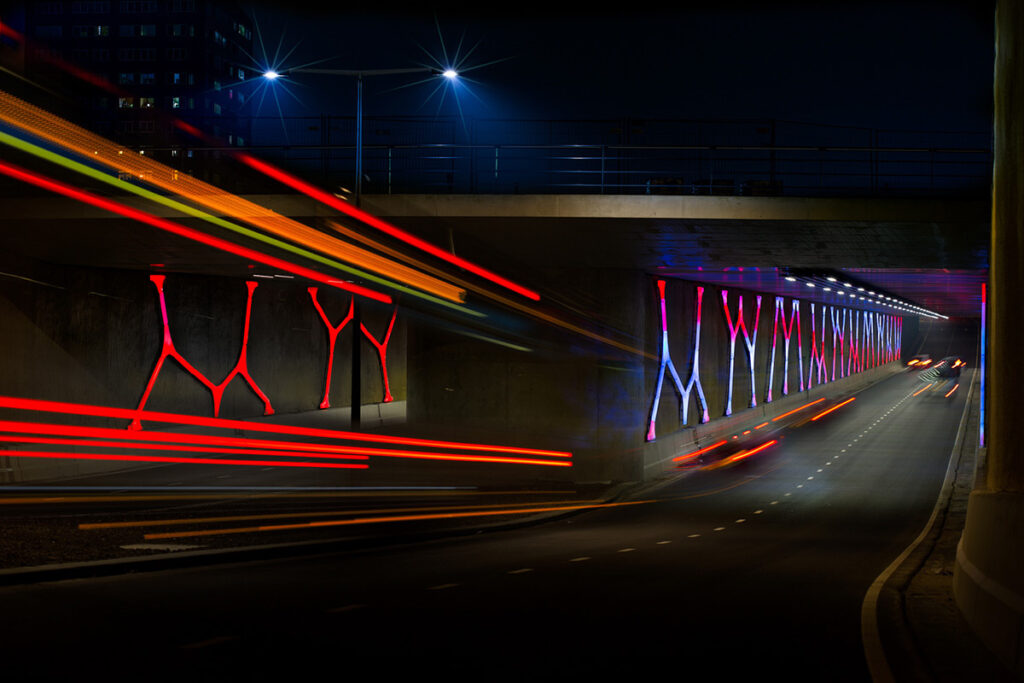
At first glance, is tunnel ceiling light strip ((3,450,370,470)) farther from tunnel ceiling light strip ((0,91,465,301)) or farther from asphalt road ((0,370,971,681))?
asphalt road ((0,370,971,681))

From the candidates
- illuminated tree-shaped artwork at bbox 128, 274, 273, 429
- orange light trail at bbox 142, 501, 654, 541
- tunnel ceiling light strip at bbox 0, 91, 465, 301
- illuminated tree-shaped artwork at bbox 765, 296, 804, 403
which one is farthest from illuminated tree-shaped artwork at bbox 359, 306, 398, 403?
orange light trail at bbox 142, 501, 654, 541

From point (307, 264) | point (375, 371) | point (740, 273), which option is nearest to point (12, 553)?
point (307, 264)

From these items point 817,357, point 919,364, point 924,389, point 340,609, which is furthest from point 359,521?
point 919,364

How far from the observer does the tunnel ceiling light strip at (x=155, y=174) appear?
2300cm

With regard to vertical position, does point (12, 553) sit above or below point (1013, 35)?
below

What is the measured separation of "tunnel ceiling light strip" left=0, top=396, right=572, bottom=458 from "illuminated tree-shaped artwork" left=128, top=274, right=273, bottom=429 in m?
0.78

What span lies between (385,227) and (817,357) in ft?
175

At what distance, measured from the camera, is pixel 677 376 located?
1547 inches

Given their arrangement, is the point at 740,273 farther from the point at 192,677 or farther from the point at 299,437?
the point at 192,677

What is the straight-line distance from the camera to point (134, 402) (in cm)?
3328

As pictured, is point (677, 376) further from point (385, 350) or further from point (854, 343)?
point (854, 343)

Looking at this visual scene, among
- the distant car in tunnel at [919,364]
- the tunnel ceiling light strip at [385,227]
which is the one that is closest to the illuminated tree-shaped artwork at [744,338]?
the tunnel ceiling light strip at [385,227]

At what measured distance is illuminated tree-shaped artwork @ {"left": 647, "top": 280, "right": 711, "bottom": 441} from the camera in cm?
3659

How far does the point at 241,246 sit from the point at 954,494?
65.0ft
